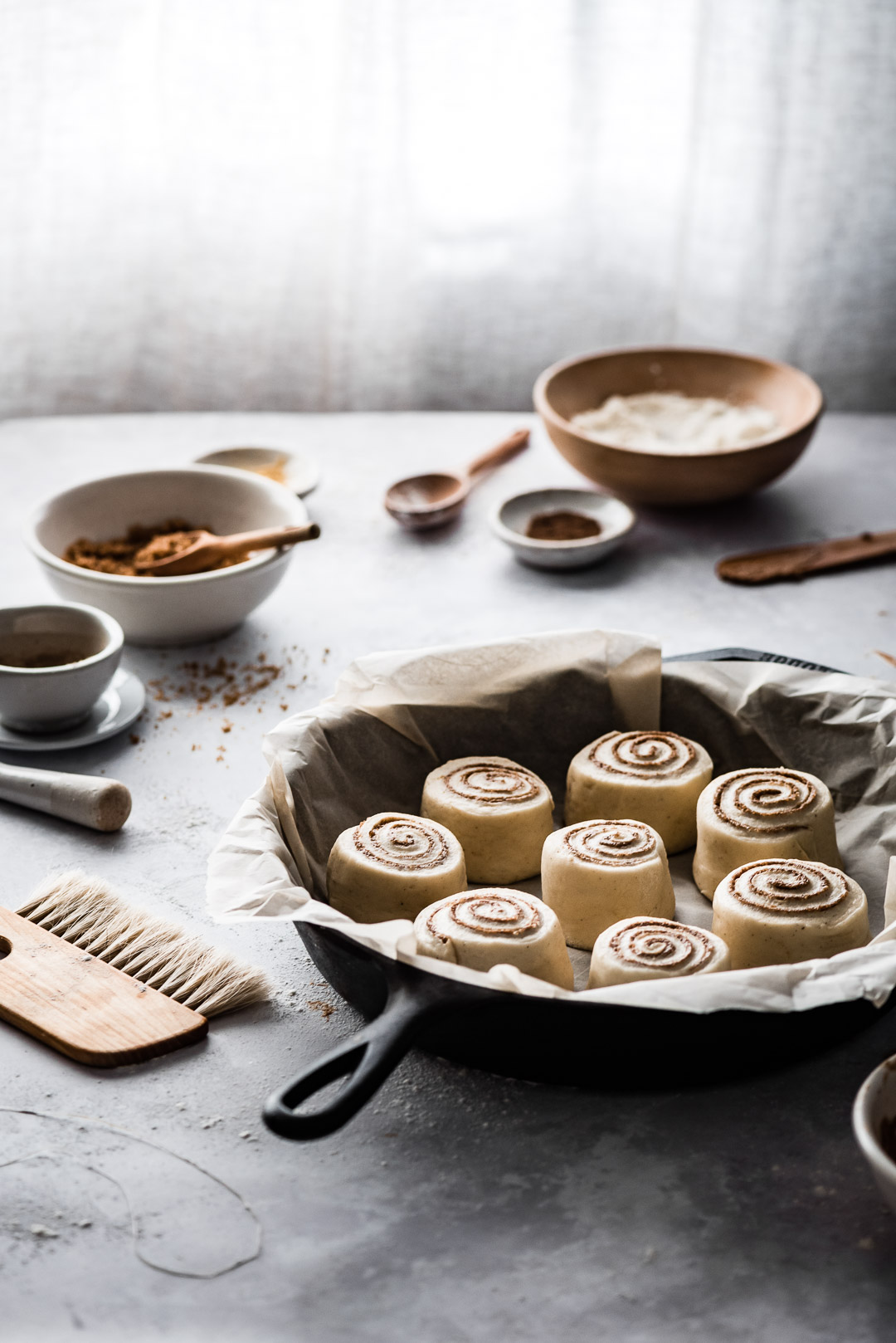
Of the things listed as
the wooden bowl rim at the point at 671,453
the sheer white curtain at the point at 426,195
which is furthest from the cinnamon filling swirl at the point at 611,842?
the sheer white curtain at the point at 426,195

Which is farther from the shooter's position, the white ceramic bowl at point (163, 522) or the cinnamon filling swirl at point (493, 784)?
the white ceramic bowl at point (163, 522)

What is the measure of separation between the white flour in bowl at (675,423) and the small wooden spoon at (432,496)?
0.60 feet

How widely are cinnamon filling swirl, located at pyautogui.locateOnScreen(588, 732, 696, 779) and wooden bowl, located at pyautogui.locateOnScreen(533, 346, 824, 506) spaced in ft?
2.16

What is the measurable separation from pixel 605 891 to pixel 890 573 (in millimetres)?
913

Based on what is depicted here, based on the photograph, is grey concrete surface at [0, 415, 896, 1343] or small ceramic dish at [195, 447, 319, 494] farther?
small ceramic dish at [195, 447, 319, 494]

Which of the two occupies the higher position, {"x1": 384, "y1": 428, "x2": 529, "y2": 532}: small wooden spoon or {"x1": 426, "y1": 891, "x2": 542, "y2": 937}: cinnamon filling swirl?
{"x1": 426, "y1": 891, "x2": 542, "y2": 937}: cinnamon filling swirl

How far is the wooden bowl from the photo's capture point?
1.92 metres

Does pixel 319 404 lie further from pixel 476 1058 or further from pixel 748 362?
pixel 476 1058

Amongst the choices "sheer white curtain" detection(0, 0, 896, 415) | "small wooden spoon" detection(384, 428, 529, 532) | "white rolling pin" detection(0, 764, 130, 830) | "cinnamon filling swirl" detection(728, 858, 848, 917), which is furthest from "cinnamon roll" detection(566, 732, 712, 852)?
"sheer white curtain" detection(0, 0, 896, 415)

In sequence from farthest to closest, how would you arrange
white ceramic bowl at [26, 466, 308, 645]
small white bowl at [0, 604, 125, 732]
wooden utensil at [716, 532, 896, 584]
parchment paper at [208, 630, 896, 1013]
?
wooden utensil at [716, 532, 896, 584] → white ceramic bowl at [26, 466, 308, 645] → small white bowl at [0, 604, 125, 732] → parchment paper at [208, 630, 896, 1013]

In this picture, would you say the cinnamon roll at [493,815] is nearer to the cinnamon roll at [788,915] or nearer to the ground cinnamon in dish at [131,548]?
the cinnamon roll at [788,915]

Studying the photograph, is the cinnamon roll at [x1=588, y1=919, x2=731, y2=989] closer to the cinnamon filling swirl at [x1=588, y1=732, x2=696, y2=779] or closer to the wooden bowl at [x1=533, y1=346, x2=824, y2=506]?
the cinnamon filling swirl at [x1=588, y1=732, x2=696, y2=779]

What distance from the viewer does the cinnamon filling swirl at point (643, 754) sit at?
4.35 ft

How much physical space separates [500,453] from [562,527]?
0.30 meters
